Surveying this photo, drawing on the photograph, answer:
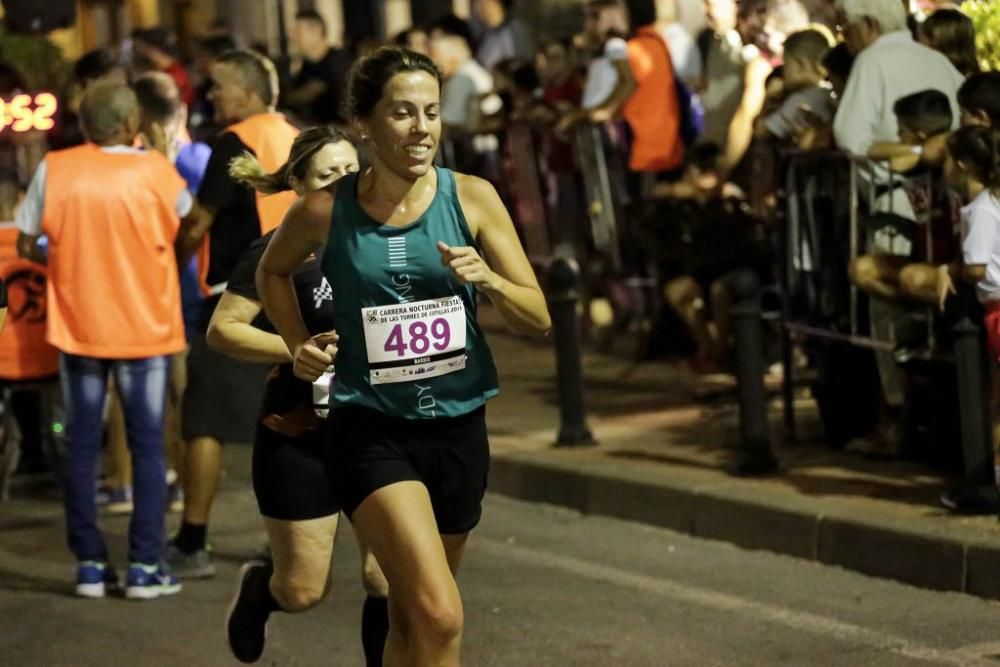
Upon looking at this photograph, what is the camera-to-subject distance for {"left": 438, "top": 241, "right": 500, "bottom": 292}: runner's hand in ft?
17.9

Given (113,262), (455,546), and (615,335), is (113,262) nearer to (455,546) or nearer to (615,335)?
(455,546)

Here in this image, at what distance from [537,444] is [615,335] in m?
3.58

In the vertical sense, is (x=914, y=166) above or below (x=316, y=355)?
above

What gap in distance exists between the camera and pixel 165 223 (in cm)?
888

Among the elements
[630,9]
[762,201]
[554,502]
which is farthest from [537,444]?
[630,9]

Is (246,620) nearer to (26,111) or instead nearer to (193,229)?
(193,229)

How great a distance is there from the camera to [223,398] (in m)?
8.99

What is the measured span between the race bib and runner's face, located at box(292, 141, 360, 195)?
1142 millimetres

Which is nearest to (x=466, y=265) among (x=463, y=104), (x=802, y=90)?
(x=802, y=90)

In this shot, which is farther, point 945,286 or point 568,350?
point 568,350

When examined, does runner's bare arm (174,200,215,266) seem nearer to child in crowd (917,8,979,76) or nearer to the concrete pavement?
the concrete pavement

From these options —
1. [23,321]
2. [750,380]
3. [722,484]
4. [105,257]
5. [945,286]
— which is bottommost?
[722,484]

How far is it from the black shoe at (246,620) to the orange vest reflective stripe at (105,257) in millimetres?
1934

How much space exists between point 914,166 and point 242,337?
4.03 m
